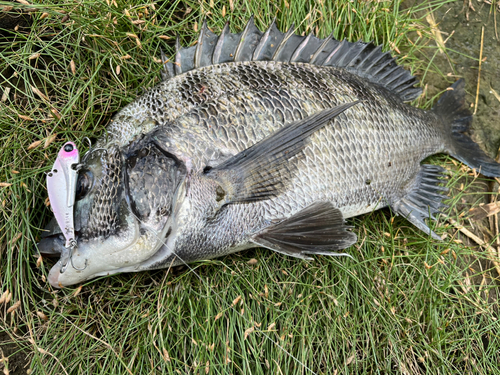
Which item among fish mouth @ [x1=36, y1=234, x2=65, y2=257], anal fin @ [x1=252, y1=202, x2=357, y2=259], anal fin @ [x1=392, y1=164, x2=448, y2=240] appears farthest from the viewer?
anal fin @ [x1=392, y1=164, x2=448, y2=240]

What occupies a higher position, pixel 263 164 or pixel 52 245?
pixel 263 164

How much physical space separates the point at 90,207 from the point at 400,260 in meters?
1.98

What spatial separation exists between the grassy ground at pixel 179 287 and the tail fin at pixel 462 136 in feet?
1.82

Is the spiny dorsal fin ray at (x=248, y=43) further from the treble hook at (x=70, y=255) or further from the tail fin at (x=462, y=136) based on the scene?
the tail fin at (x=462, y=136)

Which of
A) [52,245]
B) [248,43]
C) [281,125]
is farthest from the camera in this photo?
[248,43]

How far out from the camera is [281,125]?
2.06 metres

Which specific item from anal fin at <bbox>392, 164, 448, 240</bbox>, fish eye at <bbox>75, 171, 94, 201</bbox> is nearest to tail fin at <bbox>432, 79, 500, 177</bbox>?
anal fin at <bbox>392, 164, 448, 240</bbox>

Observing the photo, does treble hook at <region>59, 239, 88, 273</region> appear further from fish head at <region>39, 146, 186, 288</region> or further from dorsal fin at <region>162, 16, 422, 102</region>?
dorsal fin at <region>162, 16, 422, 102</region>

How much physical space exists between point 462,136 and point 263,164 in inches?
69.9

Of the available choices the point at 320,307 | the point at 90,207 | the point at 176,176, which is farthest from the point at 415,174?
the point at 90,207

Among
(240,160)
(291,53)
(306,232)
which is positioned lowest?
(306,232)

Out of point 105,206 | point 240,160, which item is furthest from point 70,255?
point 240,160

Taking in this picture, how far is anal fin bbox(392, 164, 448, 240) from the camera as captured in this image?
8.46ft

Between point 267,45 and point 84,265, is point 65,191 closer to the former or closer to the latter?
point 84,265
